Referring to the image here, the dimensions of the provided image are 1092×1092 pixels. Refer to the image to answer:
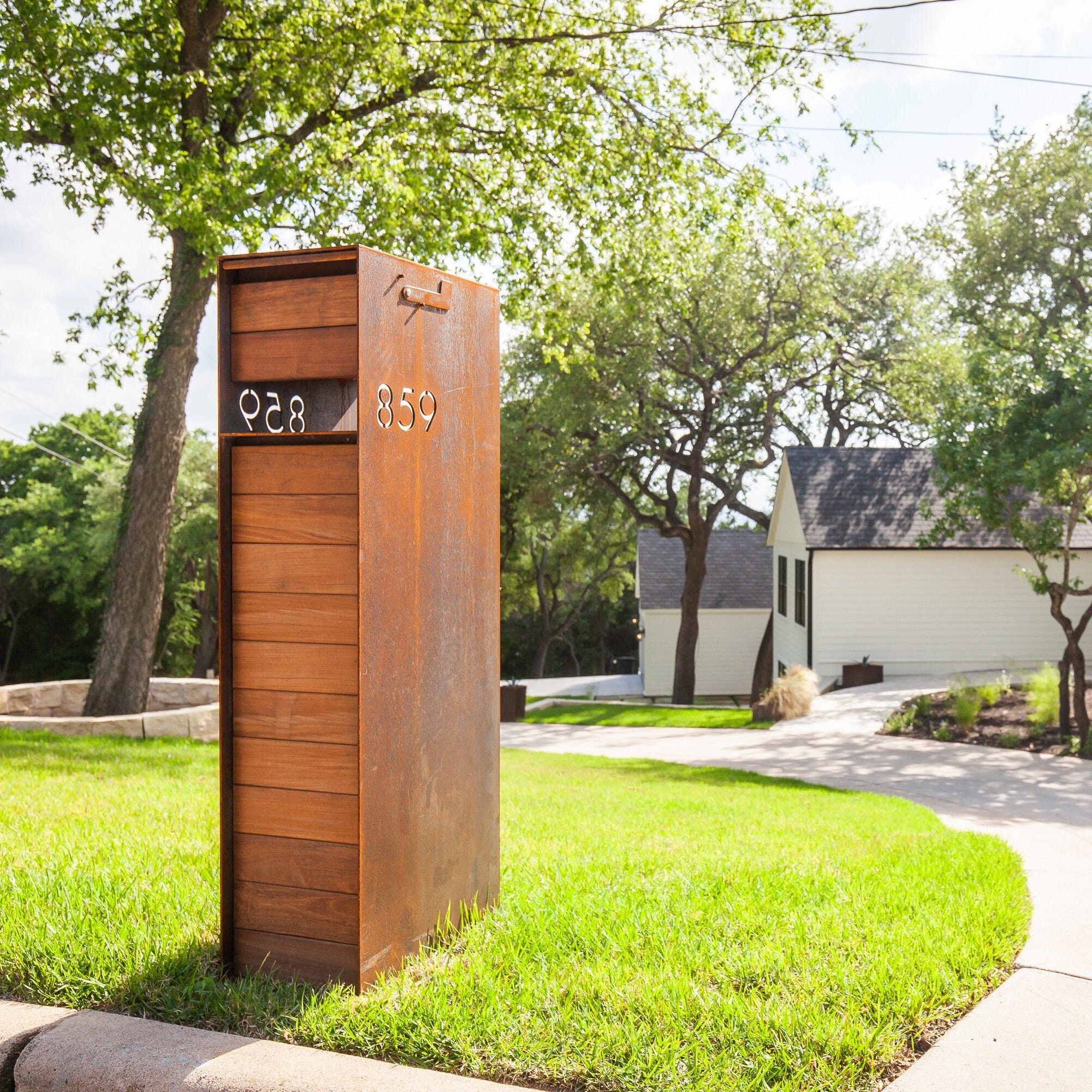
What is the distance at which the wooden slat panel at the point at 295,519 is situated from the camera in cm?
313

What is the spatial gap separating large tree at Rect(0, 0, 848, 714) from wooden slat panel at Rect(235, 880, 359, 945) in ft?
26.1

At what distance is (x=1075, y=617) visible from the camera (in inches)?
888

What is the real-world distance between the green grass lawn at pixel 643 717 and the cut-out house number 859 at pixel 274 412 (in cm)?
1577

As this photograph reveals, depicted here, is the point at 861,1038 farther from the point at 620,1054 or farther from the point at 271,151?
the point at 271,151

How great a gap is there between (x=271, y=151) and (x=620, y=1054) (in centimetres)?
1000

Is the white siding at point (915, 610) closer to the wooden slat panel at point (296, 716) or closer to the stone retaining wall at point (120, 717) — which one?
the stone retaining wall at point (120, 717)

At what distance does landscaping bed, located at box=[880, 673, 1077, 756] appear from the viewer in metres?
14.3

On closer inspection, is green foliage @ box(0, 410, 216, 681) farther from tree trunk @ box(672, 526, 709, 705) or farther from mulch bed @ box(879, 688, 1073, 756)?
mulch bed @ box(879, 688, 1073, 756)

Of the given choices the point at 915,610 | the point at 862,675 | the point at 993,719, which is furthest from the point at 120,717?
the point at 915,610

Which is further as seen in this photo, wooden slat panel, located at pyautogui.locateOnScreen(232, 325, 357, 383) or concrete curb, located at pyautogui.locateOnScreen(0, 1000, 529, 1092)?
wooden slat panel, located at pyautogui.locateOnScreen(232, 325, 357, 383)

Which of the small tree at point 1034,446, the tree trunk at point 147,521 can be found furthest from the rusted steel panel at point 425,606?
the small tree at point 1034,446

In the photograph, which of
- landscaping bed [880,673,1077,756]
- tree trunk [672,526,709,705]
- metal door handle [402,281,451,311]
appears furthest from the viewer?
tree trunk [672,526,709,705]

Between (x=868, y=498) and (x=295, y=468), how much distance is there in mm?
22041

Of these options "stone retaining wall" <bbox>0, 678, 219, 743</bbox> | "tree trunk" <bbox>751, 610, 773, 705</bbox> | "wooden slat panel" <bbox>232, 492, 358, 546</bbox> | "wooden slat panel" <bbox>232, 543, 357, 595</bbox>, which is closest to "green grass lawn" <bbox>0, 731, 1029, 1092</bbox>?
"wooden slat panel" <bbox>232, 543, 357, 595</bbox>
